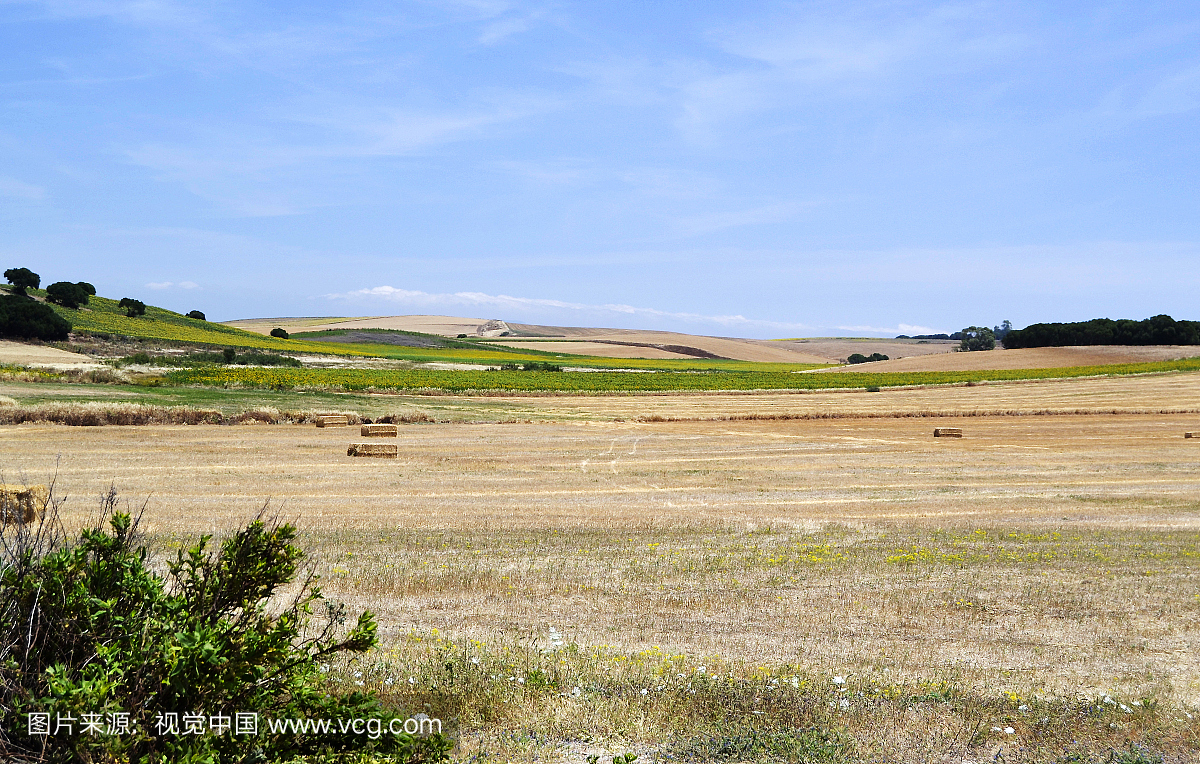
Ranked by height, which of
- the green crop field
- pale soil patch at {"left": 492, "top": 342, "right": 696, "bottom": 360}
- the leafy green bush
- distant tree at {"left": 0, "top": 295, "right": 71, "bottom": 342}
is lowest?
the green crop field

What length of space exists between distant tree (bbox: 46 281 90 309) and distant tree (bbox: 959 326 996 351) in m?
127

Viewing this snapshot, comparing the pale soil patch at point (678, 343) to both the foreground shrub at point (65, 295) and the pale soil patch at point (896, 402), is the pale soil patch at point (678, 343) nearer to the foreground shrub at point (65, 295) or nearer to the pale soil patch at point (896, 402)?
the foreground shrub at point (65, 295)

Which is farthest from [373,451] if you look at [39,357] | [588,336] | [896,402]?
[588,336]

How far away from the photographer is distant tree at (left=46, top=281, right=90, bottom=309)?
100 meters

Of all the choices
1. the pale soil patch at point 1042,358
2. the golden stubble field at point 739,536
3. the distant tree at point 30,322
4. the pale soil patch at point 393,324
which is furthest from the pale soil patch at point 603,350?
the golden stubble field at point 739,536

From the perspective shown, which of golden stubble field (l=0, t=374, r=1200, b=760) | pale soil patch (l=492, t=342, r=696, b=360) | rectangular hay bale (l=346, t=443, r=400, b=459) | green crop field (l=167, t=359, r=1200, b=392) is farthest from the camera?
pale soil patch (l=492, t=342, r=696, b=360)

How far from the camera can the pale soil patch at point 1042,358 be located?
84438 millimetres

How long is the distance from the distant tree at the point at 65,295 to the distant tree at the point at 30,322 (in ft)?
75.5

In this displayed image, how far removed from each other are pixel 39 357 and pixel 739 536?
61.8 meters

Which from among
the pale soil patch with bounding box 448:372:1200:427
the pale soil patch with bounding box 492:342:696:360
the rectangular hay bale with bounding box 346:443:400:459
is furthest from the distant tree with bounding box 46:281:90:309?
the rectangular hay bale with bounding box 346:443:400:459

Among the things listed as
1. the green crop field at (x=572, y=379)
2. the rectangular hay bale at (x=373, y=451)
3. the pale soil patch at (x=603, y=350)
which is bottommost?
the rectangular hay bale at (x=373, y=451)

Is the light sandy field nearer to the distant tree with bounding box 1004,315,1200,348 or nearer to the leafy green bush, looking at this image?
the distant tree with bounding box 1004,315,1200,348

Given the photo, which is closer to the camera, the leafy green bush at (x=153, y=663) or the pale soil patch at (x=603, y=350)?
the leafy green bush at (x=153, y=663)

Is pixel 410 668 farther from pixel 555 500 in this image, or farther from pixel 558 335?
pixel 558 335
